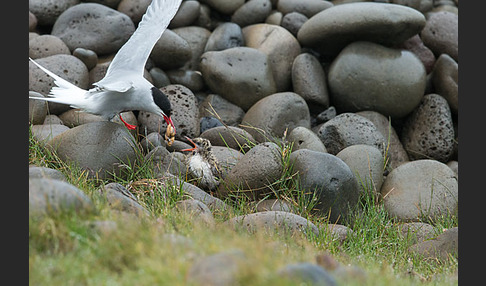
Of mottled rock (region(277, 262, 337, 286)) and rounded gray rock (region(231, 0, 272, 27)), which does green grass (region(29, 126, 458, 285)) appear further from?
rounded gray rock (region(231, 0, 272, 27))

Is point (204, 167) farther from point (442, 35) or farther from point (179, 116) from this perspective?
point (442, 35)

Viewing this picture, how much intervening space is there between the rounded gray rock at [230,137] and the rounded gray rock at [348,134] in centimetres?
114

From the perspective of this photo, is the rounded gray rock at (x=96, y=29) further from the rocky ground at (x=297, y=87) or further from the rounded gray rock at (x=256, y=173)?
the rounded gray rock at (x=256, y=173)

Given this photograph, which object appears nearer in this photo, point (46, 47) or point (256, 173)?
point (256, 173)

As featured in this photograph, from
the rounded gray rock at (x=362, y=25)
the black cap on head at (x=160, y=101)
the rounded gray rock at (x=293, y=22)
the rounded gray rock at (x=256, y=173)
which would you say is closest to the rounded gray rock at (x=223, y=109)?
the rounded gray rock at (x=362, y=25)

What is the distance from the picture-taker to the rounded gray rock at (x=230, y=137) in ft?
21.9

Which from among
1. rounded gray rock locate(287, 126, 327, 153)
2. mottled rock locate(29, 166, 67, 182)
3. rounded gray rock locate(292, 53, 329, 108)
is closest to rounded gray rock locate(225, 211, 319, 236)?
mottled rock locate(29, 166, 67, 182)

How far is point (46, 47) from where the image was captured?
775 centimetres

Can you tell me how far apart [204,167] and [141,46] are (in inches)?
54.5

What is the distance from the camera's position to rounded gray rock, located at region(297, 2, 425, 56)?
809 cm

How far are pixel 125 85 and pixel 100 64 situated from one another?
102 inches

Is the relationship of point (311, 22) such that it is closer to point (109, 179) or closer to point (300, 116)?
point (300, 116)

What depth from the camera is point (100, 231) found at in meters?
3.28

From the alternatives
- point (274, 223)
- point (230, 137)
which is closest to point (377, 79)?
point (230, 137)
